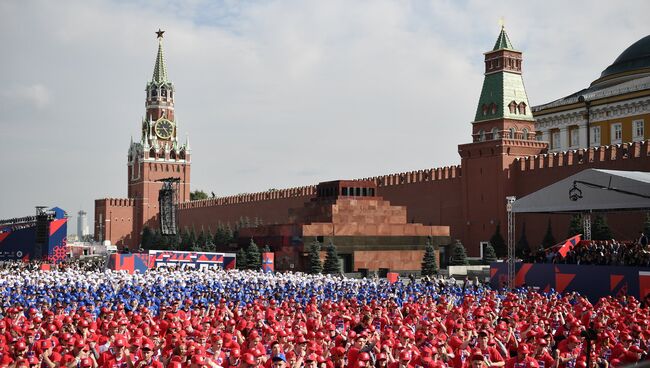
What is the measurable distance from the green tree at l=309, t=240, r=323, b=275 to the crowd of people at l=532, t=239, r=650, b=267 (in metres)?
15.3

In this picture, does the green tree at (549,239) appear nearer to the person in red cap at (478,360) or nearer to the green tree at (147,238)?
the person in red cap at (478,360)

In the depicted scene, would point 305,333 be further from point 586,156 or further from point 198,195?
point 198,195

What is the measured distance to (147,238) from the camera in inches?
3536

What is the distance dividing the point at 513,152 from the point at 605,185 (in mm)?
18164

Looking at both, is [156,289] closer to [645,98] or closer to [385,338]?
[385,338]

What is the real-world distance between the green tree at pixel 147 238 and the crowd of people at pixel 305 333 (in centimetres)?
6478

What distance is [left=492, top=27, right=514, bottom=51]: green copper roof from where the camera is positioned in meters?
48.4

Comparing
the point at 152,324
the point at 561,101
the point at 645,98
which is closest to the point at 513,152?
the point at 645,98

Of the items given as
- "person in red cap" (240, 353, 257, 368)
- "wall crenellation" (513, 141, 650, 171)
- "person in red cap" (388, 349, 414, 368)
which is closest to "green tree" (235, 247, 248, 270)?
"wall crenellation" (513, 141, 650, 171)

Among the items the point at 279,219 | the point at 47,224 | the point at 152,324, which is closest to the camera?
the point at 152,324

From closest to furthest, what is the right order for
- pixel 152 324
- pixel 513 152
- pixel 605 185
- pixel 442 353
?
pixel 442 353, pixel 152 324, pixel 605 185, pixel 513 152

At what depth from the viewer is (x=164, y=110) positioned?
10600 centimetres

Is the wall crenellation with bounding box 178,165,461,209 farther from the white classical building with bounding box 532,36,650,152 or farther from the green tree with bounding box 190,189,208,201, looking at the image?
the green tree with bounding box 190,189,208,201

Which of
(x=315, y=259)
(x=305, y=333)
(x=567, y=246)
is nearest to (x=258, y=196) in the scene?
(x=315, y=259)
